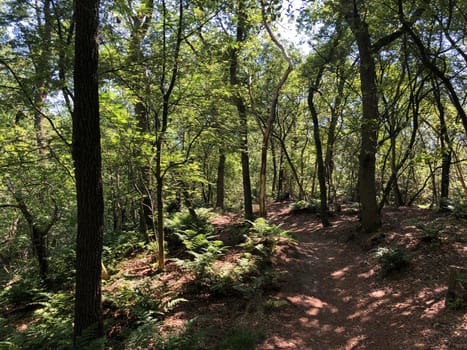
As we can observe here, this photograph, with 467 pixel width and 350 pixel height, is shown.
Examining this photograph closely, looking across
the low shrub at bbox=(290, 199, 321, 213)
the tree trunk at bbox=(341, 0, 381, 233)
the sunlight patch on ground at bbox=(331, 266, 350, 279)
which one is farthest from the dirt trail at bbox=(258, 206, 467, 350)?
the low shrub at bbox=(290, 199, 321, 213)

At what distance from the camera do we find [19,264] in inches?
634

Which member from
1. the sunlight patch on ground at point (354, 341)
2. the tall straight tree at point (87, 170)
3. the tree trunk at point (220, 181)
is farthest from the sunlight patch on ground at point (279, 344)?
the tree trunk at point (220, 181)

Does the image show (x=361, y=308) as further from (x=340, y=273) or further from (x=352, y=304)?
(x=340, y=273)

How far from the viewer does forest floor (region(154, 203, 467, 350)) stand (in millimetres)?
4355

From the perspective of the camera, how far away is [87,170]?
3906mm

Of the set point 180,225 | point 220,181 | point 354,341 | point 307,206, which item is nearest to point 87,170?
point 354,341

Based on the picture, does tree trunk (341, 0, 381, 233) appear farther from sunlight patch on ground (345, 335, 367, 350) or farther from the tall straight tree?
the tall straight tree

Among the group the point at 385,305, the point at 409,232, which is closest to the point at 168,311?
the point at 385,305

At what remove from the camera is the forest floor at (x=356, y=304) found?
436 cm

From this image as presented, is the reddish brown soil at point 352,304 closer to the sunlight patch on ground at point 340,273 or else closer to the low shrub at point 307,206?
the sunlight patch on ground at point 340,273

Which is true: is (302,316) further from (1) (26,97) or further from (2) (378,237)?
(1) (26,97)

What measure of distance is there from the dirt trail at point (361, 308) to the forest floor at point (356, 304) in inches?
0.6

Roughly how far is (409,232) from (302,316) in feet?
17.2

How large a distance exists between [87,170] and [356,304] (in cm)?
593
